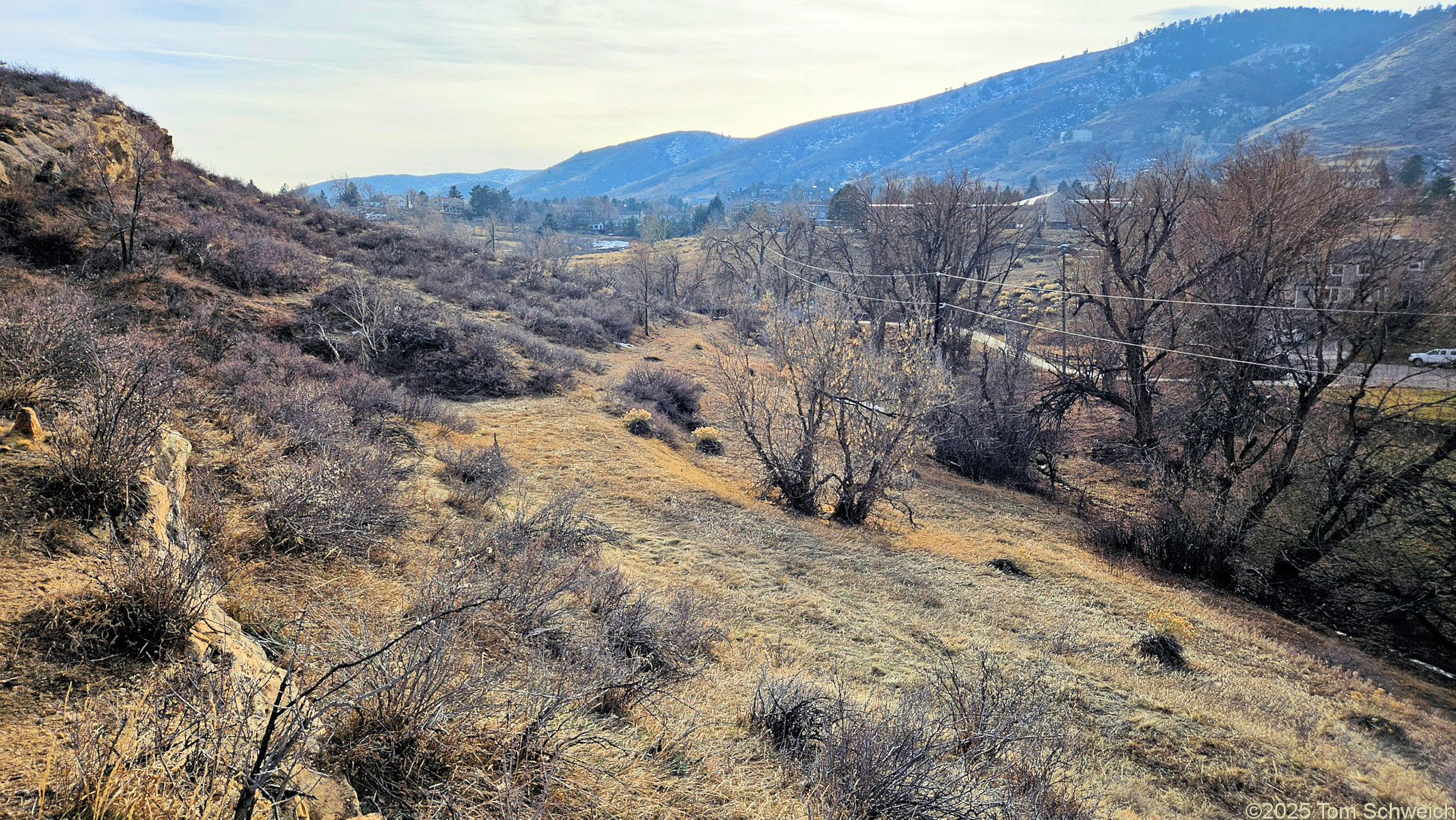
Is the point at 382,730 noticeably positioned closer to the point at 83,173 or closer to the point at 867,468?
the point at 867,468

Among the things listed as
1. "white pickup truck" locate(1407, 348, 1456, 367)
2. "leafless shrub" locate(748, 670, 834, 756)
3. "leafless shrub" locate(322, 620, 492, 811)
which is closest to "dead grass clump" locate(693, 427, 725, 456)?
"leafless shrub" locate(748, 670, 834, 756)

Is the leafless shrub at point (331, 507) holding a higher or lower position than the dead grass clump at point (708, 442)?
higher

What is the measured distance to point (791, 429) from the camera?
13828mm

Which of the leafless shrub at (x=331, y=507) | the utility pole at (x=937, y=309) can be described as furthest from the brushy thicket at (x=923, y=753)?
the utility pole at (x=937, y=309)

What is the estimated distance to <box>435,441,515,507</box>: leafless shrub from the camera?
848cm

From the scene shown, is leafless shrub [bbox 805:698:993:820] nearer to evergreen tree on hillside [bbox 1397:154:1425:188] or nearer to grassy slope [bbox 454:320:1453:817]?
grassy slope [bbox 454:320:1453:817]

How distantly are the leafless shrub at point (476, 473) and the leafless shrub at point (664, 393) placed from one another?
24.8 feet

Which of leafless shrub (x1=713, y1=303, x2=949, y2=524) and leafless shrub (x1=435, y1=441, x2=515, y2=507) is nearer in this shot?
leafless shrub (x1=435, y1=441, x2=515, y2=507)

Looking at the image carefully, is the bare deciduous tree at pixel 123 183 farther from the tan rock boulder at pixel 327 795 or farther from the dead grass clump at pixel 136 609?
the tan rock boulder at pixel 327 795

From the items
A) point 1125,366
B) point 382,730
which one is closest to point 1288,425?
point 1125,366

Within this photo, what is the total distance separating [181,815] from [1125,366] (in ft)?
66.8

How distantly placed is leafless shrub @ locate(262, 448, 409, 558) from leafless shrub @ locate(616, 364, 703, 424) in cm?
1118

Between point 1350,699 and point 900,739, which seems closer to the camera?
point 900,739

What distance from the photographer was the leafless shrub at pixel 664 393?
18234mm
